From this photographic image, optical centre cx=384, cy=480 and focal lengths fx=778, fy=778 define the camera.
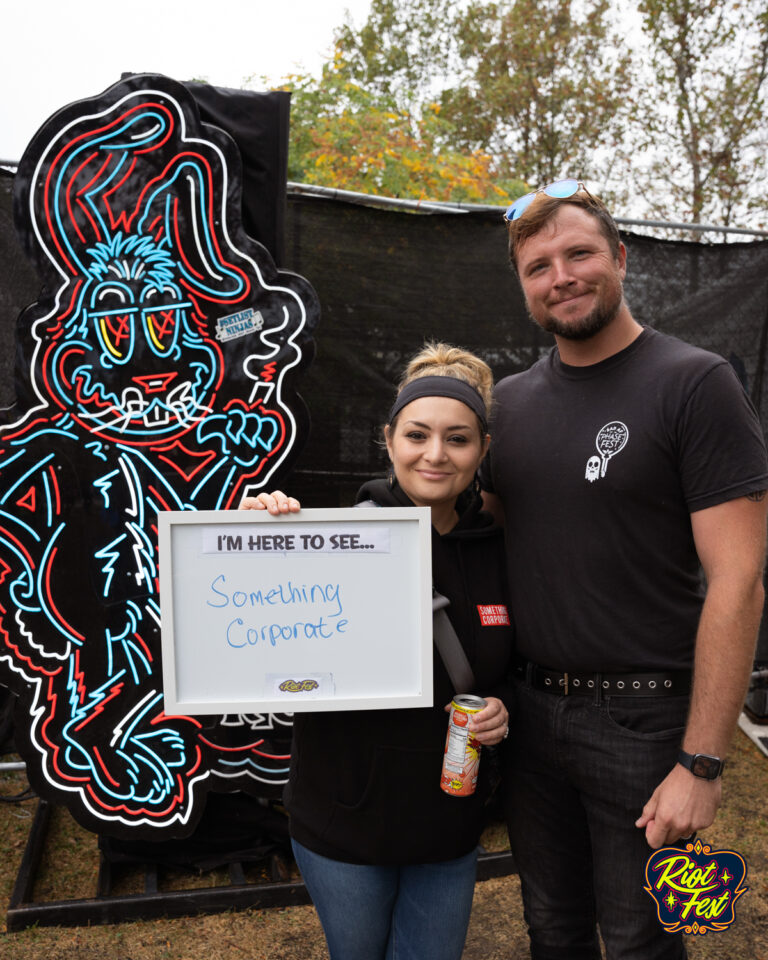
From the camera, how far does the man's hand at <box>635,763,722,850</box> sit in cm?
178

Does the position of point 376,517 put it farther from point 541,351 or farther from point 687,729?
point 541,351

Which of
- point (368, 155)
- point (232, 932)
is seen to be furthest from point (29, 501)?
point (368, 155)

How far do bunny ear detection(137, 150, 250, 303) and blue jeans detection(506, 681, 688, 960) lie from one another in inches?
73.3

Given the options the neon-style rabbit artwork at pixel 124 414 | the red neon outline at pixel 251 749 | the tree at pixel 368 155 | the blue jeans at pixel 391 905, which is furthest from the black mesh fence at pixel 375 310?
the tree at pixel 368 155

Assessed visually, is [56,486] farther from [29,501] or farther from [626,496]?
[626,496]

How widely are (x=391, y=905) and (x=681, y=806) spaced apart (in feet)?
2.37

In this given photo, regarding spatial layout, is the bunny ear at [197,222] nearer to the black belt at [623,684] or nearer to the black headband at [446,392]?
the black headband at [446,392]

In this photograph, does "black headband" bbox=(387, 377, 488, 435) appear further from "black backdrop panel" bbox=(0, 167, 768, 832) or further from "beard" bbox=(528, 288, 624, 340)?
"black backdrop panel" bbox=(0, 167, 768, 832)

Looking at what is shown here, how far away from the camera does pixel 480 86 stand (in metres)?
17.6

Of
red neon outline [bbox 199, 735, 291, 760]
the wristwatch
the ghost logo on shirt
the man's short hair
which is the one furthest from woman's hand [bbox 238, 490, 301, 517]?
red neon outline [bbox 199, 735, 291, 760]

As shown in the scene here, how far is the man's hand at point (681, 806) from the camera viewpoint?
1778mm

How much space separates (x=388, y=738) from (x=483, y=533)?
55cm

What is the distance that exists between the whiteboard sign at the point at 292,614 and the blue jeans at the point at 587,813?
1.51 feet

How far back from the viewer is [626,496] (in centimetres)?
188
